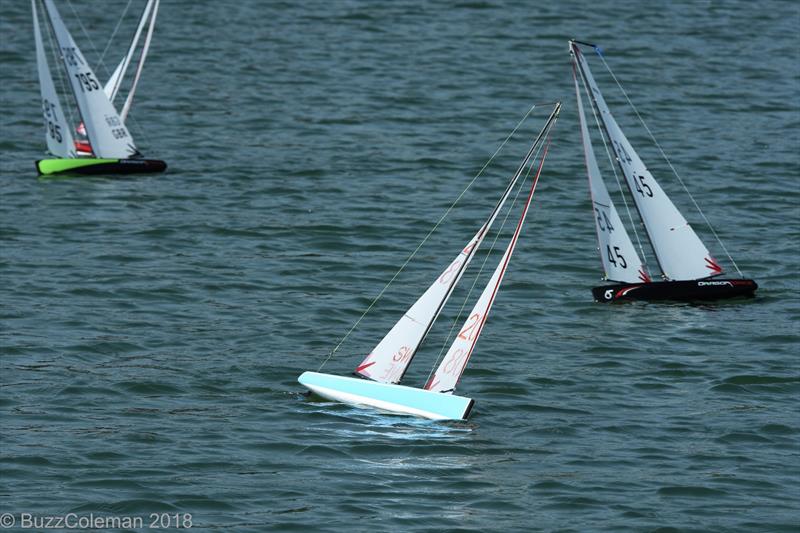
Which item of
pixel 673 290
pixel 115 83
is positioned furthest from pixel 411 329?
pixel 115 83

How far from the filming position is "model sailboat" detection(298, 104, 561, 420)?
28.1 metres

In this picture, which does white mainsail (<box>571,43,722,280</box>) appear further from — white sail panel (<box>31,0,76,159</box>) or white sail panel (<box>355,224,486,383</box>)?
white sail panel (<box>31,0,76,159</box>)

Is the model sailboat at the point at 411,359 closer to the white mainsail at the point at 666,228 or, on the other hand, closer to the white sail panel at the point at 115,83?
the white mainsail at the point at 666,228

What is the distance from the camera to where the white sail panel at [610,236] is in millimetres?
36344

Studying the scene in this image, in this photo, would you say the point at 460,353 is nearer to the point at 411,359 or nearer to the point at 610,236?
the point at 411,359

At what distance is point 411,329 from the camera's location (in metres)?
28.4

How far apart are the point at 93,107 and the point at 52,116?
1380 mm

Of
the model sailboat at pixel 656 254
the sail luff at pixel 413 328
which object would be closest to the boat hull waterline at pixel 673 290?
the model sailboat at pixel 656 254

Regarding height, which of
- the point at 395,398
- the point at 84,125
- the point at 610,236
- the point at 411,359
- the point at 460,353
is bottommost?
the point at 84,125

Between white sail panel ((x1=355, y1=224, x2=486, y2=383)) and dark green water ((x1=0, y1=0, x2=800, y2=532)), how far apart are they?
35.9 inches

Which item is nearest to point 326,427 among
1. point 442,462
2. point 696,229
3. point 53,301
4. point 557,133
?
point 442,462

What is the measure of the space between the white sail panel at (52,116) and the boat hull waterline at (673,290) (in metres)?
19.3

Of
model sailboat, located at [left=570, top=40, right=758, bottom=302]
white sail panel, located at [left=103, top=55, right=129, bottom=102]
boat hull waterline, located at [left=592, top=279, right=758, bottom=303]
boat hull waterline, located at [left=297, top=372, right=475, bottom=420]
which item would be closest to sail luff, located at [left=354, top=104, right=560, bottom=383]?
boat hull waterline, located at [left=297, top=372, right=475, bottom=420]

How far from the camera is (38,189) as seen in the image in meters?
48.3
